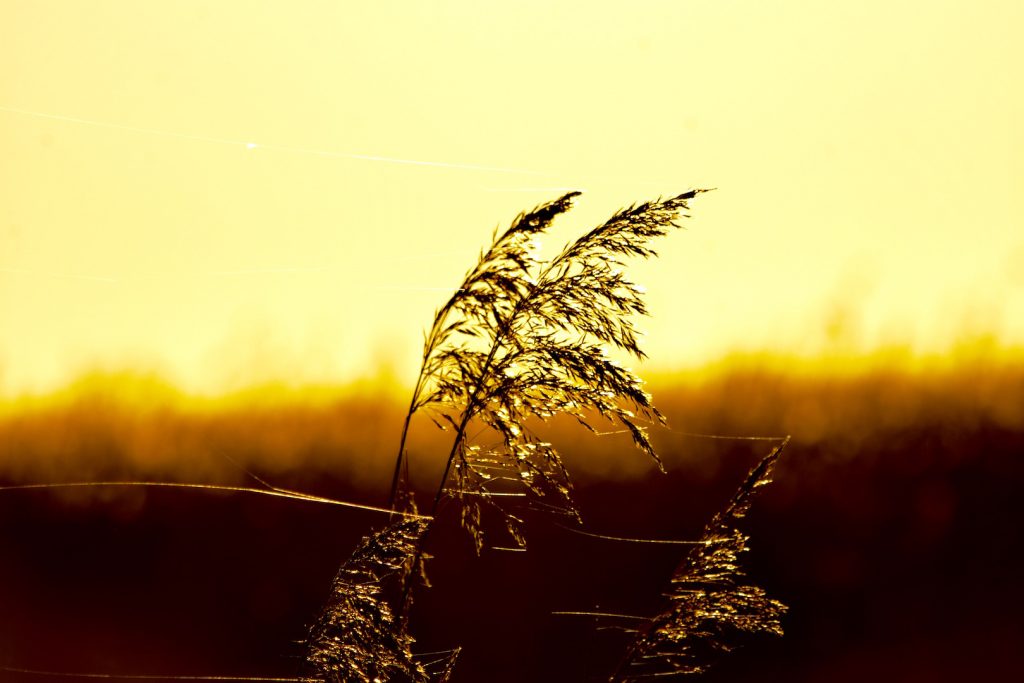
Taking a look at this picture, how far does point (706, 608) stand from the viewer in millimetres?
2070

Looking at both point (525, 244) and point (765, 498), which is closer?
point (525, 244)

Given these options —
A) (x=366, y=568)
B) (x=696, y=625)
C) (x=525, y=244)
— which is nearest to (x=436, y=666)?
(x=366, y=568)

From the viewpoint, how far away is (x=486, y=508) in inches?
88.4

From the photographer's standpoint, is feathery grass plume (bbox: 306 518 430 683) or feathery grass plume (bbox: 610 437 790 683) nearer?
feathery grass plume (bbox: 306 518 430 683)

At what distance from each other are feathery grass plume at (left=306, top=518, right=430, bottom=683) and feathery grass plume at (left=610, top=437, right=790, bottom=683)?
21.9 inches

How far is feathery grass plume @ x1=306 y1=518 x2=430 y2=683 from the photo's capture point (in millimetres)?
1869

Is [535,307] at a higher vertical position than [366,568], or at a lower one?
higher

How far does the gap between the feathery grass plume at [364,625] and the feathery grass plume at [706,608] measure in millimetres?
557

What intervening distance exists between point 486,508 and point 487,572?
464 millimetres

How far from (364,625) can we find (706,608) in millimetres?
831

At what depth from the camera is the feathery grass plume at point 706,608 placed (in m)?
2.06

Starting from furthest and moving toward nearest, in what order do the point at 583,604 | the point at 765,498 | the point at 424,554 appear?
the point at 765,498, the point at 583,604, the point at 424,554

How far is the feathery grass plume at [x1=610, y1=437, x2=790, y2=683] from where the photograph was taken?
6.77ft

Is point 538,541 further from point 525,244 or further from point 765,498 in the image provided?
point 525,244
